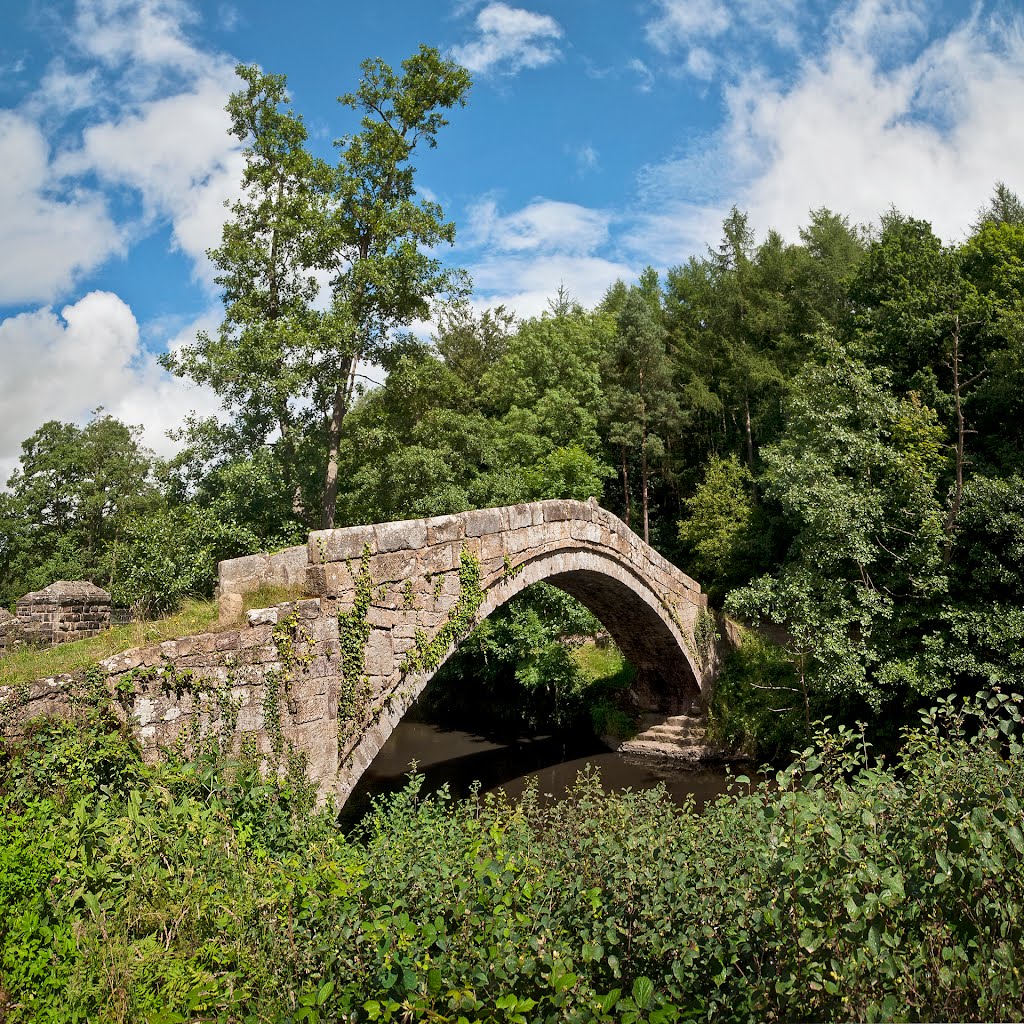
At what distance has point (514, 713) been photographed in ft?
57.9

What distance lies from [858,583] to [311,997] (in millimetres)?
10557

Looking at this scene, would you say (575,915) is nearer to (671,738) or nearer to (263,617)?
(263,617)

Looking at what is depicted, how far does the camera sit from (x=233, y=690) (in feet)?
18.6

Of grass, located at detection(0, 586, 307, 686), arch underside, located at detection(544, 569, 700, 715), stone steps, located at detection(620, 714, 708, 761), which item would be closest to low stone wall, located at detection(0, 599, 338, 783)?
grass, located at detection(0, 586, 307, 686)

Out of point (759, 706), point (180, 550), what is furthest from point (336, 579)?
point (759, 706)

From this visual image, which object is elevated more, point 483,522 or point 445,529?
point 483,522

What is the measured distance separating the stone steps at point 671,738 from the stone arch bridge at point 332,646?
21.4 ft

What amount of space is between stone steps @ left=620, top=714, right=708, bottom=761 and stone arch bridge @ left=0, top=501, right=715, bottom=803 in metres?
6.54

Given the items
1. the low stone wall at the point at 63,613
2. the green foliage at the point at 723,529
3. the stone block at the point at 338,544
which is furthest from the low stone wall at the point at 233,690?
the green foliage at the point at 723,529

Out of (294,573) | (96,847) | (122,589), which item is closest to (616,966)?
(96,847)

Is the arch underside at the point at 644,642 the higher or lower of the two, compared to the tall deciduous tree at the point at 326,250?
lower

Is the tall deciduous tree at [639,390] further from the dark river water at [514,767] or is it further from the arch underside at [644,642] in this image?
the dark river water at [514,767]

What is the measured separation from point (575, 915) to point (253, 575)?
4.34 metres

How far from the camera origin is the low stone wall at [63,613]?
8.73 meters
